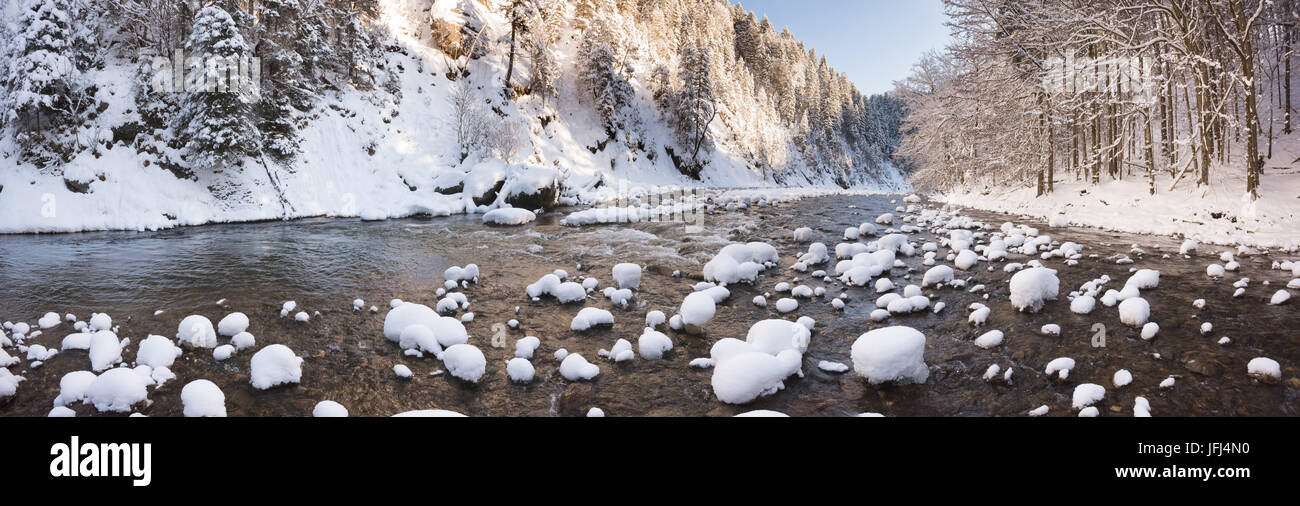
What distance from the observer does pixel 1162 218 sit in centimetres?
991

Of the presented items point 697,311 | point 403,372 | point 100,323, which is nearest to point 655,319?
point 697,311

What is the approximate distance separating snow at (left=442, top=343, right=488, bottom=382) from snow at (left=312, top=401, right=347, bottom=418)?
0.80 metres

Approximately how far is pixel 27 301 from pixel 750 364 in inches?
343

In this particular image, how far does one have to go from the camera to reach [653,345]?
419cm

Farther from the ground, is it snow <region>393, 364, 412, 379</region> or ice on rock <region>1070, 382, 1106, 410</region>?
snow <region>393, 364, 412, 379</region>

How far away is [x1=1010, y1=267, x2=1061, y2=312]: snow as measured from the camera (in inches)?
202

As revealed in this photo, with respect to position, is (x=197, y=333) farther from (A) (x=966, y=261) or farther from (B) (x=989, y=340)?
(A) (x=966, y=261)

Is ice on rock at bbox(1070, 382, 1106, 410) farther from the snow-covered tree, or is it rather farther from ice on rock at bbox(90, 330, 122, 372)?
the snow-covered tree

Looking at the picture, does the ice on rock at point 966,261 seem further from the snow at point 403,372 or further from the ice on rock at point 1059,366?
the snow at point 403,372

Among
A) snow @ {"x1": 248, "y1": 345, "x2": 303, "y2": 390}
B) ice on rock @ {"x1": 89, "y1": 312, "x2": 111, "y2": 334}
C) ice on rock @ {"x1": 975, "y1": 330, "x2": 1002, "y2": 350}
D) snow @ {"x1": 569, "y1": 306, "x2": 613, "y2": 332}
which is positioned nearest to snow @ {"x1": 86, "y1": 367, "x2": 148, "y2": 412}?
snow @ {"x1": 248, "y1": 345, "x2": 303, "y2": 390}

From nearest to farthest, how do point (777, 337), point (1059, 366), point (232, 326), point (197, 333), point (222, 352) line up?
point (1059, 366) < point (777, 337) < point (222, 352) < point (197, 333) < point (232, 326)

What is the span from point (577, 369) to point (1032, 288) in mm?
4783
